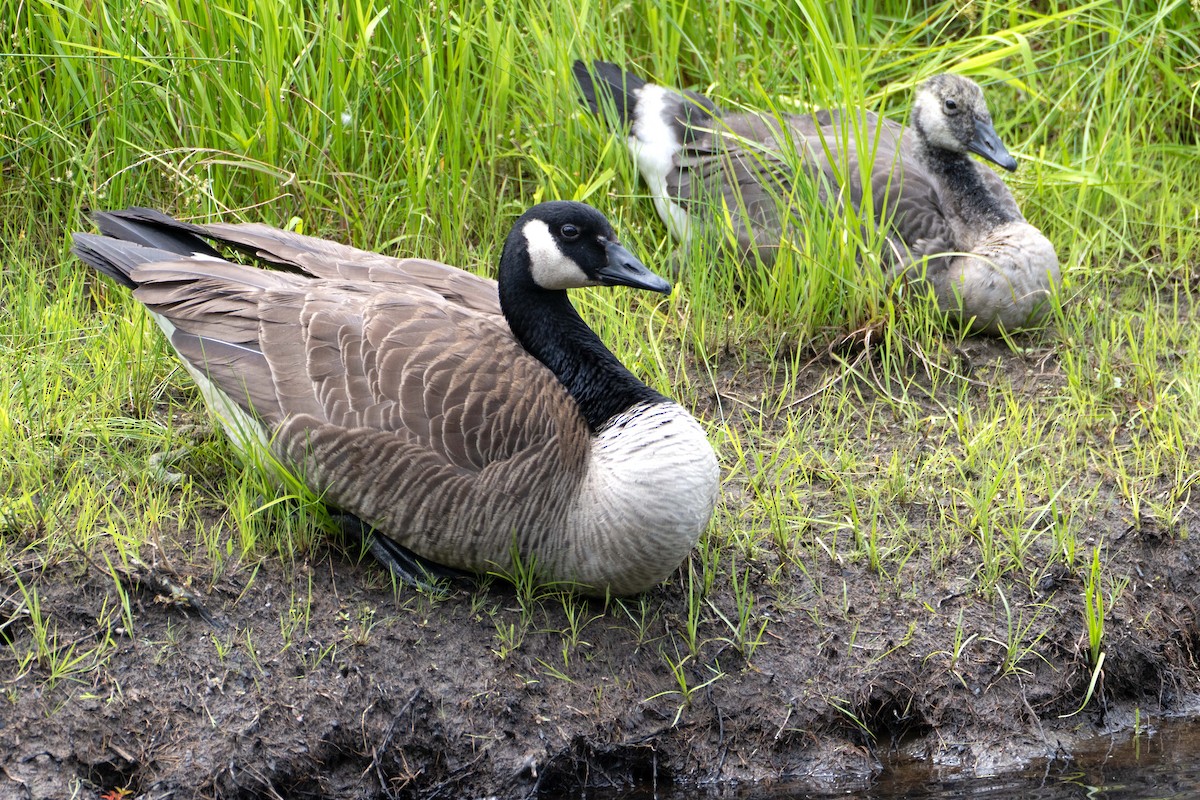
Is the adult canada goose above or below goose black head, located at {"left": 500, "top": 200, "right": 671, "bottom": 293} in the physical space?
below

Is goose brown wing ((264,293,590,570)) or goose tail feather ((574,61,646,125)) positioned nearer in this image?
goose brown wing ((264,293,590,570))

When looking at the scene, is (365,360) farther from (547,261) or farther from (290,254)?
(290,254)

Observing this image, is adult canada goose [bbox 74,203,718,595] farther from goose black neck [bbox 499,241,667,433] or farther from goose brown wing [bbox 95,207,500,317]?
goose brown wing [bbox 95,207,500,317]

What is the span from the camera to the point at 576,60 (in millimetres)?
6676

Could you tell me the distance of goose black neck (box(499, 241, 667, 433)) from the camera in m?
4.52

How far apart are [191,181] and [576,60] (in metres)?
1.99

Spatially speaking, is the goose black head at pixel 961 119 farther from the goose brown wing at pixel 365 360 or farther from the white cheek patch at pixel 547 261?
the goose brown wing at pixel 365 360

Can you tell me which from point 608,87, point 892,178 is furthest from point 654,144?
point 892,178

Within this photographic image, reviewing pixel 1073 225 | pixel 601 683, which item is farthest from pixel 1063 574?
pixel 1073 225

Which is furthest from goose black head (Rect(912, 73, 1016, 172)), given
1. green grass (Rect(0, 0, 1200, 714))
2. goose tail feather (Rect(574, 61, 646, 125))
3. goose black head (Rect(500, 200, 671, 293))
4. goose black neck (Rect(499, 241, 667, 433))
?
goose black neck (Rect(499, 241, 667, 433))

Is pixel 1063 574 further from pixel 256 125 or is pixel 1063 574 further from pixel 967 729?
pixel 256 125

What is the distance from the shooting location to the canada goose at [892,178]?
19.7ft

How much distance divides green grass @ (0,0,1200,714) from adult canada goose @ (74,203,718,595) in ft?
0.83

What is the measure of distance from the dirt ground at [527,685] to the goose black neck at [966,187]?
79.6 inches
